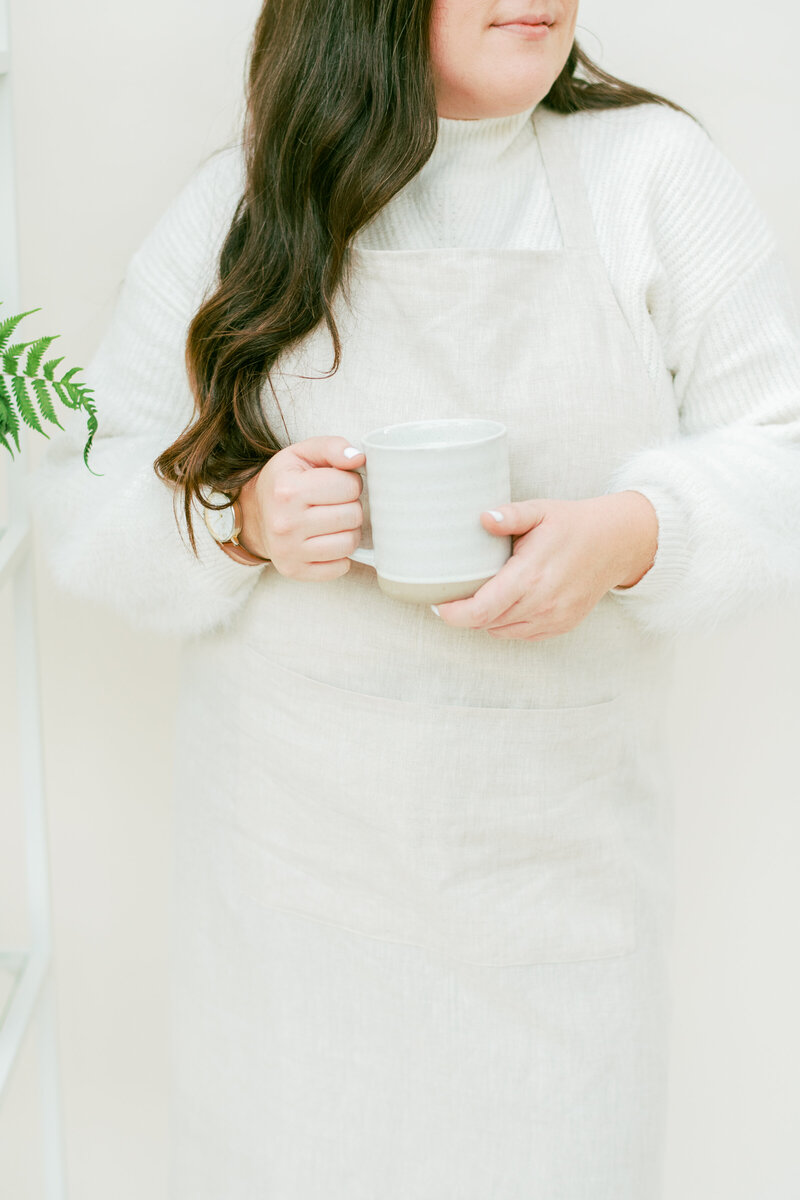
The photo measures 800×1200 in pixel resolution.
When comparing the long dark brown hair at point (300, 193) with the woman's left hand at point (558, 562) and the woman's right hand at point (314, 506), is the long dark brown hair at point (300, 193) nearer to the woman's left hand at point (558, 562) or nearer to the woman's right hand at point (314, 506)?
the woman's right hand at point (314, 506)

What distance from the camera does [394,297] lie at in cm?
101

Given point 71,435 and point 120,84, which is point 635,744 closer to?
point 71,435

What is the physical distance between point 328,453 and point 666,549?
0.28 m

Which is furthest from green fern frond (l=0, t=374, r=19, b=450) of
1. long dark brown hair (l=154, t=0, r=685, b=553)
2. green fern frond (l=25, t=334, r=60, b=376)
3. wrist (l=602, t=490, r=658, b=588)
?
wrist (l=602, t=490, r=658, b=588)

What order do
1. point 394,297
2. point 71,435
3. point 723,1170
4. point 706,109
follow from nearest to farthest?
1. point 394,297
2. point 71,435
3. point 706,109
4. point 723,1170

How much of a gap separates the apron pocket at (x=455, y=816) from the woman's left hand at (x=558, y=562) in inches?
4.9

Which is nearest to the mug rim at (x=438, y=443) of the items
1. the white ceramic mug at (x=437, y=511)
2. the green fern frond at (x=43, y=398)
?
the white ceramic mug at (x=437, y=511)

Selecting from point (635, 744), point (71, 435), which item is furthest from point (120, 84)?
point (635, 744)

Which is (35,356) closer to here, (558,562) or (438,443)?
(438,443)

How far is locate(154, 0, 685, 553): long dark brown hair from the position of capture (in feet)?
3.23

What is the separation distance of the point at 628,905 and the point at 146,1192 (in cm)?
99

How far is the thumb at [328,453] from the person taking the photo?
903mm

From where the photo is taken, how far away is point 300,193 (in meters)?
1.01

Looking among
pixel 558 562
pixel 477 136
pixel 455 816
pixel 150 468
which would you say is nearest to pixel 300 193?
pixel 477 136
